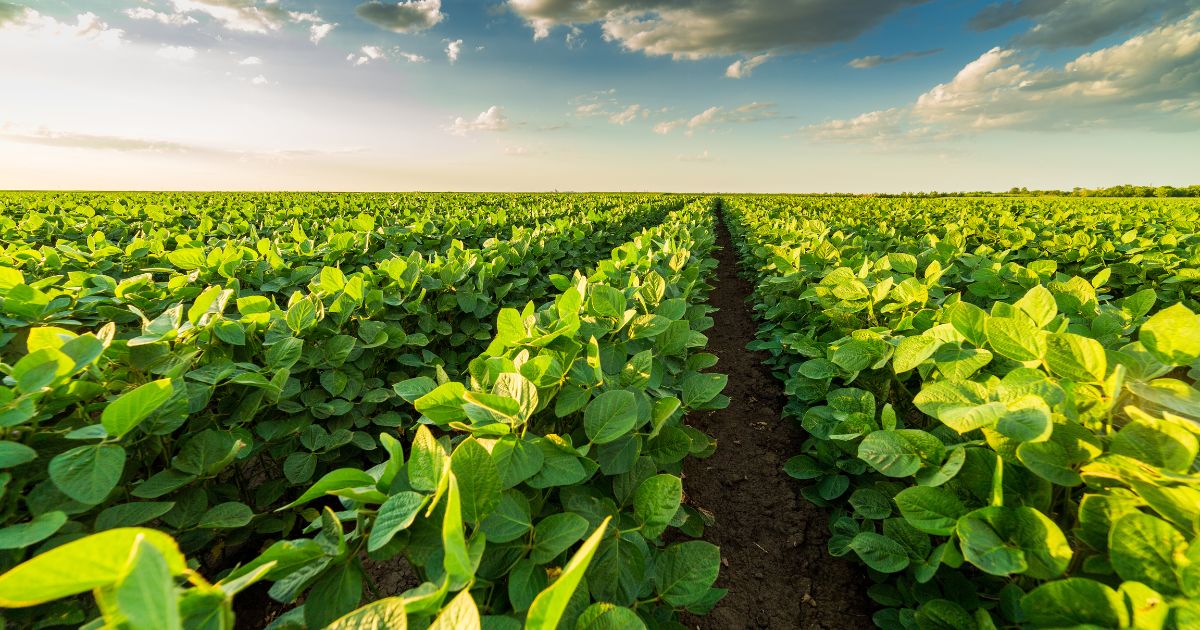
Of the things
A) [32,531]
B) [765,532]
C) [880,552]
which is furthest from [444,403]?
[765,532]

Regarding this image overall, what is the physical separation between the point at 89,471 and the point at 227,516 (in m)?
0.56

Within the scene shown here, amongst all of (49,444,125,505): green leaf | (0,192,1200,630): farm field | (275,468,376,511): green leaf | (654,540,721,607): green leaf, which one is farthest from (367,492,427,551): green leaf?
(49,444,125,505): green leaf

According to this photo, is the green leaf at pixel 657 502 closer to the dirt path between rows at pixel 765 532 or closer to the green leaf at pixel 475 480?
the green leaf at pixel 475 480

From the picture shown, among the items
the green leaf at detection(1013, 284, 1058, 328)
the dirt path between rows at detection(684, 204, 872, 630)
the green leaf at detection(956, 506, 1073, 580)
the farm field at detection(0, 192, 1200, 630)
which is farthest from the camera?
the dirt path between rows at detection(684, 204, 872, 630)

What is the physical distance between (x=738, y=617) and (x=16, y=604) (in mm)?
2694

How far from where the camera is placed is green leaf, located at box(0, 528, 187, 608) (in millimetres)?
586

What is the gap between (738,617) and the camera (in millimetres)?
2521

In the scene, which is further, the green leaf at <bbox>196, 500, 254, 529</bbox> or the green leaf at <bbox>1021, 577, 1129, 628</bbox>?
the green leaf at <bbox>196, 500, 254, 529</bbox>

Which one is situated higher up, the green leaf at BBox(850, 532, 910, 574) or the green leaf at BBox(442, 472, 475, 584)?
the green leaf at BBox(442, 472, 475, 584)

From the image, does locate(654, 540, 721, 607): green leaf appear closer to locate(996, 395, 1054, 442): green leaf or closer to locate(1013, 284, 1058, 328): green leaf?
locate(996, 395, 1054, 442): green leaf

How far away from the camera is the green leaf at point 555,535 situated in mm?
1048

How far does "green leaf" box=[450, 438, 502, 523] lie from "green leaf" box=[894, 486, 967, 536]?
1.00 metres

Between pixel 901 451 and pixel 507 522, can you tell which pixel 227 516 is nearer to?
pixel 507 522

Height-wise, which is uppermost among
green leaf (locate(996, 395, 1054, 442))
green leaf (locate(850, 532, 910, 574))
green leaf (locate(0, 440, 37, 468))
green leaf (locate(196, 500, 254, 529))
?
green leaf (locate(996, 395, 1054, 442))
